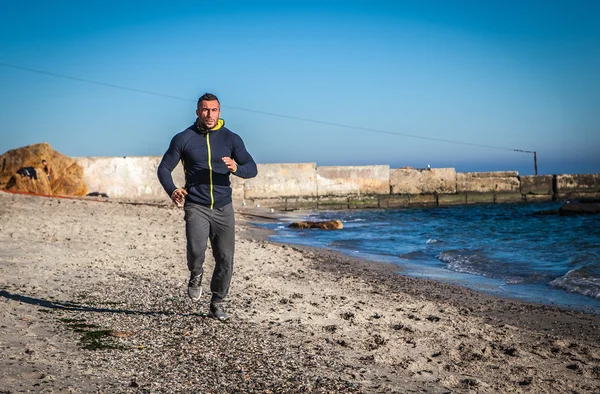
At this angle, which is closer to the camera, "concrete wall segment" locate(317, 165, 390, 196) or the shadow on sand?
the shadow on sand

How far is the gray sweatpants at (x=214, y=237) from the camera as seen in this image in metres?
4.69

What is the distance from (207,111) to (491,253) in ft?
29.3

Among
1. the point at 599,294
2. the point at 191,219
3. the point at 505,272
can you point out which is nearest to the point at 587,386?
the point at 191,219

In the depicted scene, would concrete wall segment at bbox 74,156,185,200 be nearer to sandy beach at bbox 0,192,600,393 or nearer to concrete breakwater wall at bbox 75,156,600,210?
concrete breakwater wall at bbox 75,156,600,210

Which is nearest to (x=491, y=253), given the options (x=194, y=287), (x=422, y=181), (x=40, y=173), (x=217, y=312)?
(x=217, y=312)

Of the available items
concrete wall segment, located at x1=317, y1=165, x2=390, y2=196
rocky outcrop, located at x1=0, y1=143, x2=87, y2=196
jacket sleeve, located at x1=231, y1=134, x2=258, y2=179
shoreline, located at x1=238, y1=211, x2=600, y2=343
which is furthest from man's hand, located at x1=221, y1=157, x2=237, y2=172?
concrete wall segment, located at x1=317, y1=165, x2=390, y2=196

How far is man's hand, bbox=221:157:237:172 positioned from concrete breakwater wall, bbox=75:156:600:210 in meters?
23.7

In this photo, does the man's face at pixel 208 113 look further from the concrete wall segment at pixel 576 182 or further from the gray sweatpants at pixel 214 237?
the concrete wall segment at pixel 576 182

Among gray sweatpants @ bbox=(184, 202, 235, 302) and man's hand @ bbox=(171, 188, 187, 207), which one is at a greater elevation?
man's hand @ bbox=(171, 188, 187, 207)

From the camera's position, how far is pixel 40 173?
20109 millimetres

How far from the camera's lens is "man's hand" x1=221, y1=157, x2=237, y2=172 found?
14.8ft

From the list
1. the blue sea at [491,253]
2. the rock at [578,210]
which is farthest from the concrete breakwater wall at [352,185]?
the blue sea at [491,253]

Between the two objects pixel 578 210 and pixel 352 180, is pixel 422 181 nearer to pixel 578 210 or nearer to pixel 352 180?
pixel 352 180

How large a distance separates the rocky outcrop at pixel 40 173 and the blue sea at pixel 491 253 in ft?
24.8
